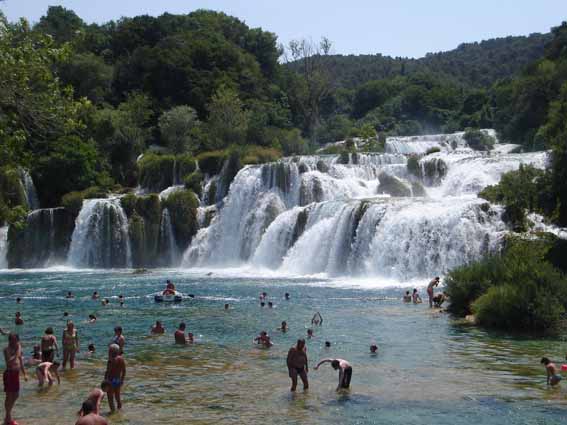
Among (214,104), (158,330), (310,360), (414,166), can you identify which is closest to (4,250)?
(214,104)

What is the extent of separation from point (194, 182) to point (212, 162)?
273 centimetres

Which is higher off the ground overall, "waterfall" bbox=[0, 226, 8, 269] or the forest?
the forest

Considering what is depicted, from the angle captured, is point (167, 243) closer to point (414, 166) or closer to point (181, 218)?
point (181, 218)

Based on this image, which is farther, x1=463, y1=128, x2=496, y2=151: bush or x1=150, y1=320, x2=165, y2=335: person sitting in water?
x1=463, y1=128, x2=496, y2=151: bush

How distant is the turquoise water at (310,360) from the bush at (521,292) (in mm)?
997

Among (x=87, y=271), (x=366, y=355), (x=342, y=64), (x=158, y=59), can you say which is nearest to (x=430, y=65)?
(x=342, y=64)

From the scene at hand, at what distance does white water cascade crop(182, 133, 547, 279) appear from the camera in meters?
36.7

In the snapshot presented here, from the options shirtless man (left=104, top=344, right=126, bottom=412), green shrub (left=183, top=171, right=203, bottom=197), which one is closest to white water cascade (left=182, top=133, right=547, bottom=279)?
green shrub (left=183, top=171, right=203, bottom=197)

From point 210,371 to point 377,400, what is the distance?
4949mm

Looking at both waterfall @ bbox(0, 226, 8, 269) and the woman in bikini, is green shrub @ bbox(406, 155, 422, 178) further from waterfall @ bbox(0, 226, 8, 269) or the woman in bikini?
the woman in bikini

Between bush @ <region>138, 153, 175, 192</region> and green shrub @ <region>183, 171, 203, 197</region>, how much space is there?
3226 millimetres

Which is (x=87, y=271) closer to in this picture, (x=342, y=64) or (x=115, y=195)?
(x=115, y=195)

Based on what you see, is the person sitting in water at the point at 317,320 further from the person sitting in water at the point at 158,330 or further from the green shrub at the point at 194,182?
the green shrub at the point at 194,182

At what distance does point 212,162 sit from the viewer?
58.0 metres
